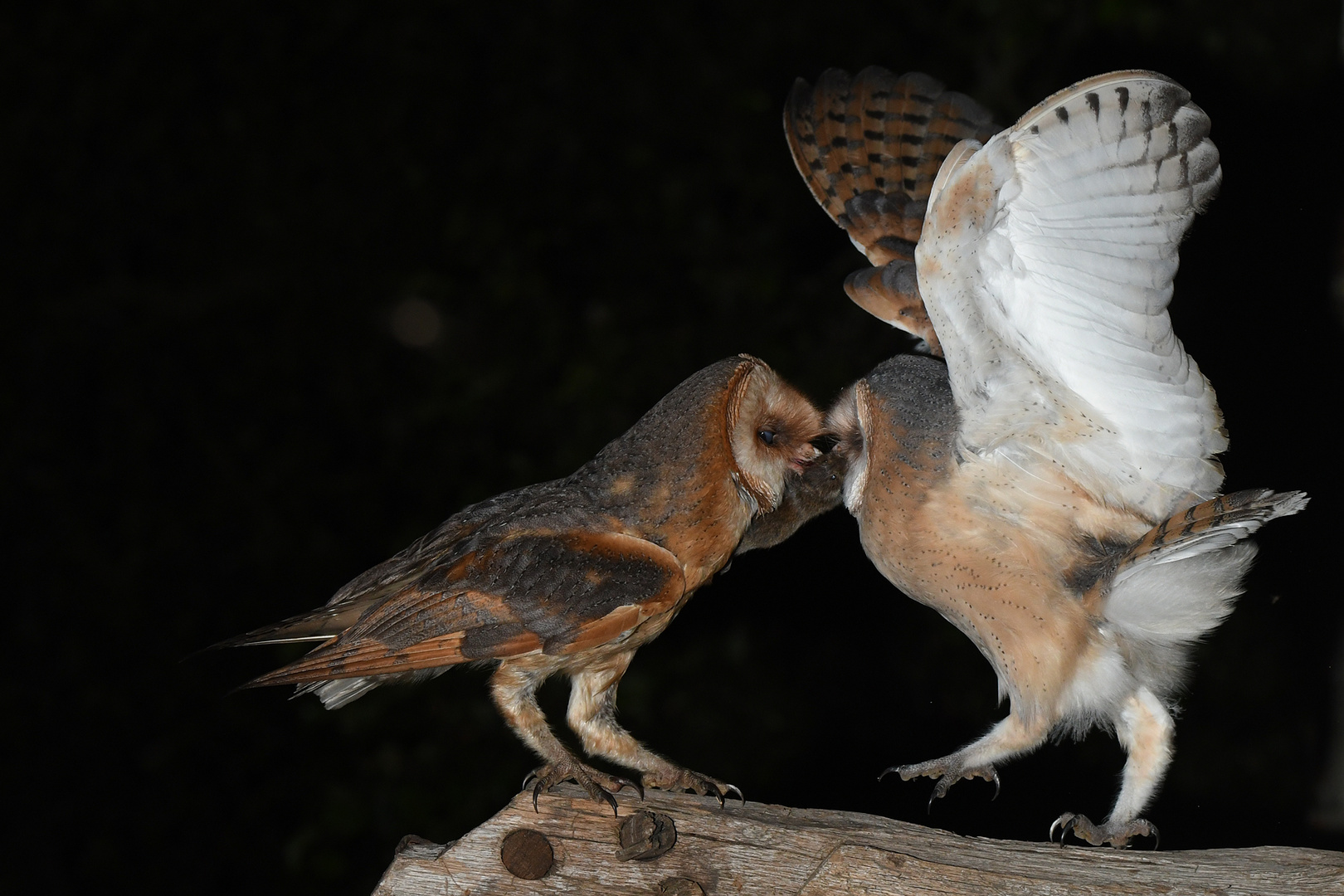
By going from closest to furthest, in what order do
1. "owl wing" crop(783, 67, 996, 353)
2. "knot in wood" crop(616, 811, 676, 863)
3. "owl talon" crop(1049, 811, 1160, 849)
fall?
1. "knot in wood" crop(616, 811, 676, 863)
2. "owl talon" crop(1049, 811, 1160, 849)
3. "owl wing" crop(783, 67, 996, 353)

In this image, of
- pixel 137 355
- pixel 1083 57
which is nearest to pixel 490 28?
pixel 137 355

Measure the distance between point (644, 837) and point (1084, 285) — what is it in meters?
1.04

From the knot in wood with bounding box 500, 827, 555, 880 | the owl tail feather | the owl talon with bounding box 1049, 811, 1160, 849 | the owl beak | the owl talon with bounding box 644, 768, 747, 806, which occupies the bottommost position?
the owl talon with bounding box 1049, 811, 1160, 849

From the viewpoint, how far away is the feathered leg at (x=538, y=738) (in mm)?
1584

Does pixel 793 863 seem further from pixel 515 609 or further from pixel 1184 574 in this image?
pixel 1184 574

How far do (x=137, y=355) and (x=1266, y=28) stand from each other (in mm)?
3970

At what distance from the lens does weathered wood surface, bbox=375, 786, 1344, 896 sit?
1.46m

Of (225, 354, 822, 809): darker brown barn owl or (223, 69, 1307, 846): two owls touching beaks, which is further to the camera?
(225, 354, 822, 809): darker brown barn owl

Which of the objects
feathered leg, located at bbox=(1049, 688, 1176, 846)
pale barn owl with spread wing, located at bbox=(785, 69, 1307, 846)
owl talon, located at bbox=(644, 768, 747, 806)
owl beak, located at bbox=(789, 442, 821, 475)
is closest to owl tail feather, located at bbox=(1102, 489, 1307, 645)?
pale barn owl with spread wing, located at bbox=(785, 69, 1307, 846)

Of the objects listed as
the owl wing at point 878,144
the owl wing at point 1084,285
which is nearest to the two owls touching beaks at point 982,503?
the owl wing at point 1084,285

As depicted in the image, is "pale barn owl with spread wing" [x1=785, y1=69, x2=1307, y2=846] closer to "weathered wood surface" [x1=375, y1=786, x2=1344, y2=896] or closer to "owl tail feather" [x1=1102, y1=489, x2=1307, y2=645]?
"owl tail feather" [x1=1102, y1=489, x2=1307, y2=645]

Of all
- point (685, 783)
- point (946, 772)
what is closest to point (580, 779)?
point (685, 783)

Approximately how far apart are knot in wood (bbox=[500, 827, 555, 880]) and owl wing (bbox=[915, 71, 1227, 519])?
943 millimetres

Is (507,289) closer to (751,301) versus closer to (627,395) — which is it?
(627,395)
